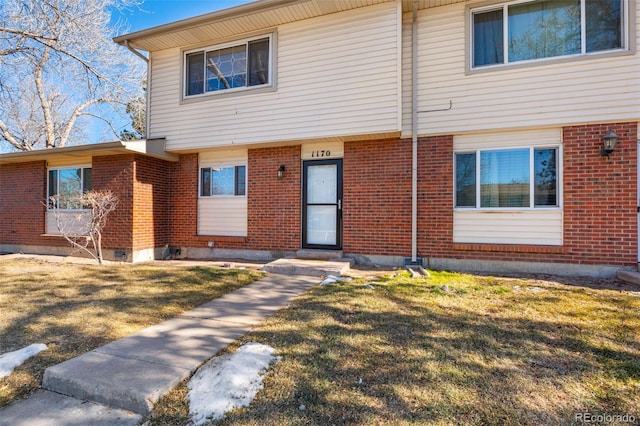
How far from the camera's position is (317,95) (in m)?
7.69

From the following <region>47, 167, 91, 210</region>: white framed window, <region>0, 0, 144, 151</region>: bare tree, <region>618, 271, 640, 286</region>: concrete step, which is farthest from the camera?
<region>47, 167, 91, 210</region>: white framed window

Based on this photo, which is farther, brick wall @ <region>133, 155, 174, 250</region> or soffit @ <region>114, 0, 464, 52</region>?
brick wall @ <region>133, 155, 174, 250</region>

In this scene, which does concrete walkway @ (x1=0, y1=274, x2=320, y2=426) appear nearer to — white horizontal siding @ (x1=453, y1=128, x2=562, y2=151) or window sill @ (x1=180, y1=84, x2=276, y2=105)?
white horizontal siding @ (x1=453, y1=128, x2=562, y2=151)

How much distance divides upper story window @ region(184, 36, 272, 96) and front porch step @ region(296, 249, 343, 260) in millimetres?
4280

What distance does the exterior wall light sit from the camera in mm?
6043

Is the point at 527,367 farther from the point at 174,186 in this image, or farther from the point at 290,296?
the point at 174,186

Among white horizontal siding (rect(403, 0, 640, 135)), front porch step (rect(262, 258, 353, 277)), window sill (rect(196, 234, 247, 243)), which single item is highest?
white horizontal siding (rect(403, 0, 640, 135))

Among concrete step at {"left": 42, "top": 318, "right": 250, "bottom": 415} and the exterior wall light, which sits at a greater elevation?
the exterior wall light

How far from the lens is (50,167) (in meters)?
9.98

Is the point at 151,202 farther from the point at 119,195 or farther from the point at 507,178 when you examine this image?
the point at 507,178

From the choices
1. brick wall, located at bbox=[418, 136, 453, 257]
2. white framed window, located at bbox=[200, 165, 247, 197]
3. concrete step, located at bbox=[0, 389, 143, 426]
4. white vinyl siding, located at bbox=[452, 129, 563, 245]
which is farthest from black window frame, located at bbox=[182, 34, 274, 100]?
concrete step, located at bbox=[0, 389, 143, 426]

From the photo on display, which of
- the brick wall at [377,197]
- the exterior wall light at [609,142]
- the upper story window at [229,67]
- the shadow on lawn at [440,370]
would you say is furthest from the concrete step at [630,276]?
the upper story window at [229,67]

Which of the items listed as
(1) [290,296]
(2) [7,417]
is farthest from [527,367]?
(2) [7,417]

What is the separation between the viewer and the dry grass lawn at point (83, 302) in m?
3.22
